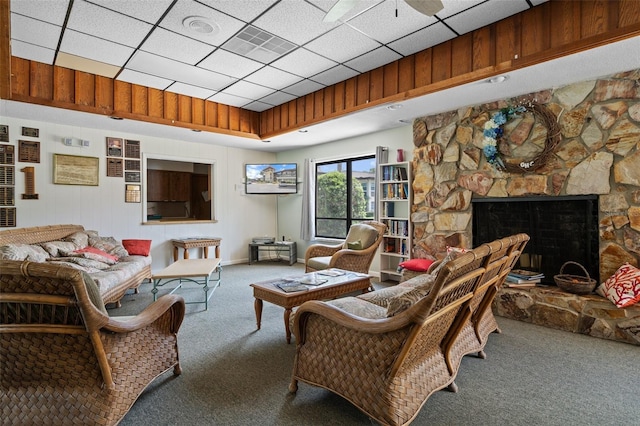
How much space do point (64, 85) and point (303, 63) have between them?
293 cm

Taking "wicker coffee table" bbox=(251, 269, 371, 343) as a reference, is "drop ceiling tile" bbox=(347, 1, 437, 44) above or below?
above

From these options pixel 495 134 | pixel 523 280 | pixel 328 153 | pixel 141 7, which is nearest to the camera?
pixel 141 7

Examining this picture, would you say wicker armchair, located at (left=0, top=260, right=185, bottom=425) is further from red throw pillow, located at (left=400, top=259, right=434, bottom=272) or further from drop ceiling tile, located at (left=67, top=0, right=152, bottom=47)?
red throw pillow, located at (left=400, top=259, right=434, bottom=272)

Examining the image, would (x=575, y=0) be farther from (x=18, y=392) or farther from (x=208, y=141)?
(x=208, y=141)

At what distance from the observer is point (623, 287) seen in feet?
9.30

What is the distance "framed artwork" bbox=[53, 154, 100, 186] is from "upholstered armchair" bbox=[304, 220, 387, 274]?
3.55 m

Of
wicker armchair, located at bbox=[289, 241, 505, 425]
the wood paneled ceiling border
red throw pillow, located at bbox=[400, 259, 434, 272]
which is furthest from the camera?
red throw pillow, located at bbox=[400, 259, 434, 272]

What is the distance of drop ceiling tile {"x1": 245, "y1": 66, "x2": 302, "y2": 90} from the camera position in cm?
416

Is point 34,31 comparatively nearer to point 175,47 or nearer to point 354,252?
point 175,47

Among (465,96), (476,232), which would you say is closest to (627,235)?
(476,232)

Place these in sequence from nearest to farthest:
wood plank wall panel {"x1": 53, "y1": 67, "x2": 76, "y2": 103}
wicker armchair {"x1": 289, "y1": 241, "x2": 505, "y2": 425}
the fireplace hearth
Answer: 1. wicker armchair {"x1": 289, "y1": 241, "x2": 505, "y2": 425}
2. the fireplace hearth
3. wood plank wall panel {"x1": 53, "y1": 67, "x2": 76, "y2": 103}

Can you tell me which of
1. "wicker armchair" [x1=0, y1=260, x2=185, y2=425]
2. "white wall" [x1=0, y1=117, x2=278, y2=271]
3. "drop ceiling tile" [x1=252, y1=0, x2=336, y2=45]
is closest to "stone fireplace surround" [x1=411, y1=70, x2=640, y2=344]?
"drop ceiling tile" [x1=252, y1=0, x2=336, y2=45]

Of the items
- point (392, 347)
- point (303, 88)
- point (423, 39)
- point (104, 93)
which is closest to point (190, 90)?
point (104, 93)

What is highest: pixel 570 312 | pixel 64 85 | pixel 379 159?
pixel 64 85
